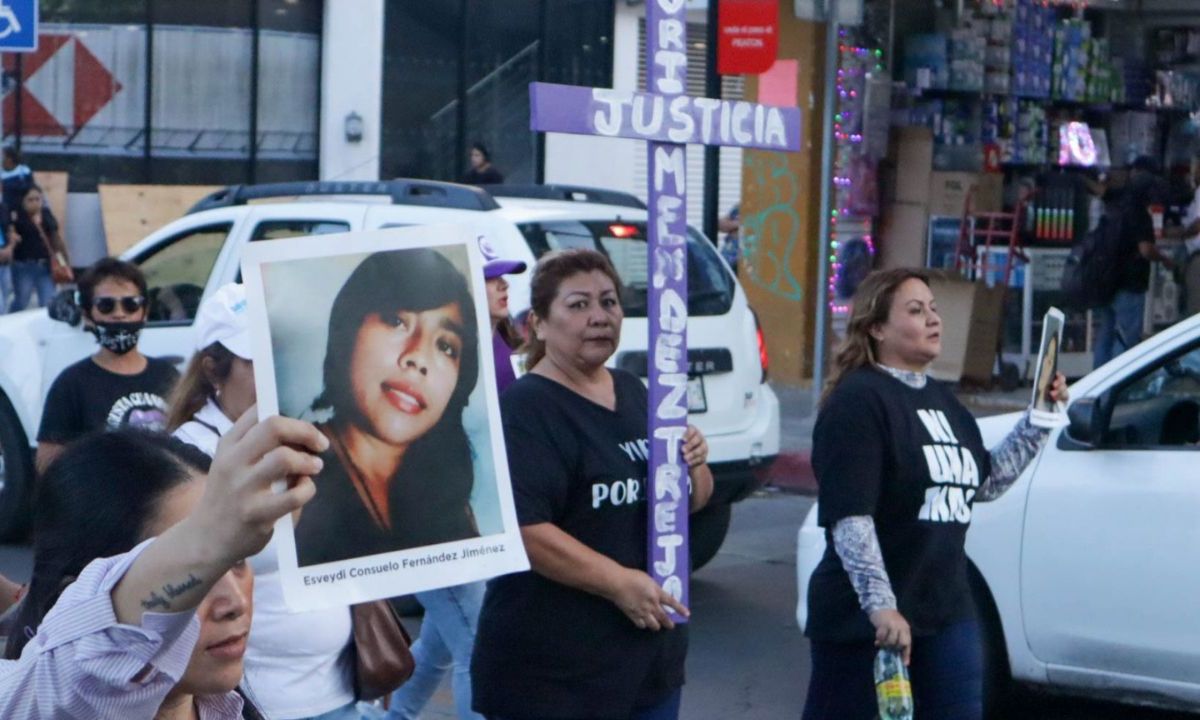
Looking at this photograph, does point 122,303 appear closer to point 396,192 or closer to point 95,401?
point 95,401

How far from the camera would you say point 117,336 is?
241 inches

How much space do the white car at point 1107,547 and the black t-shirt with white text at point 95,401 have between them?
7.44 feet

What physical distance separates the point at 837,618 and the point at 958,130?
12329mm

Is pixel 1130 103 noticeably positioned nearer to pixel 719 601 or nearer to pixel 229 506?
pixel 719 601

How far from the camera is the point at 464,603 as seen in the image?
5.66 m

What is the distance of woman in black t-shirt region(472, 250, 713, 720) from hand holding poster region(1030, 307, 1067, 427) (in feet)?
3.38

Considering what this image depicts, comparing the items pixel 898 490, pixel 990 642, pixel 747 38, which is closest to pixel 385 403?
pixel 898 490

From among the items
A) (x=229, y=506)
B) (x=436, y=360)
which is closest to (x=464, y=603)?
(x=436, y=360)

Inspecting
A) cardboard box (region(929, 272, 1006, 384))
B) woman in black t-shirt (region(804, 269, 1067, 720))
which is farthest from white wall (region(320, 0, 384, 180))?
woman in black t-shirt (region(804, 269, 1067, 720))

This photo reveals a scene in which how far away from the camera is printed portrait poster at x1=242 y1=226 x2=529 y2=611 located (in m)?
2.24

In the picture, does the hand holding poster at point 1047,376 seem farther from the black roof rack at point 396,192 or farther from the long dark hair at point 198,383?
the black roof rack at point 396,192

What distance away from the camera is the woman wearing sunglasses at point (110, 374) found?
5.89 meters

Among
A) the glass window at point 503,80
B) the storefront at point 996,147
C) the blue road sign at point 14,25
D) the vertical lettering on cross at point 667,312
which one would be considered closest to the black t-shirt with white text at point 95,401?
the vertical lettering on cross at point 667,312

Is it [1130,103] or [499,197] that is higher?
[1130,103]
